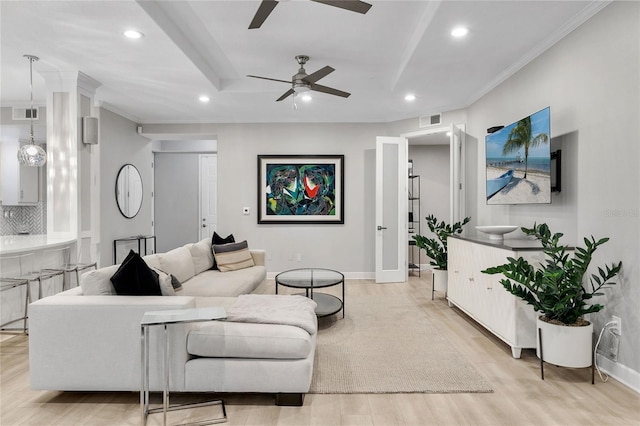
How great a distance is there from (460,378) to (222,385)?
1602 mm

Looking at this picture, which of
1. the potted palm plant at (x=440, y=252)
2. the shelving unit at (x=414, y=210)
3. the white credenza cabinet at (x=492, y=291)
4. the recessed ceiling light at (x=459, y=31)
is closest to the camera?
the white credenza cabinet at (x=492, y=291)

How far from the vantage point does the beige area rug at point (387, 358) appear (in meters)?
2.40

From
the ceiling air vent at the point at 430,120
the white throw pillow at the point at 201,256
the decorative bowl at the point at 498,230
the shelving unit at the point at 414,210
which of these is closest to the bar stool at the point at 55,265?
the white throw pillow at the point at 201,256

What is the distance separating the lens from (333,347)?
306 cm

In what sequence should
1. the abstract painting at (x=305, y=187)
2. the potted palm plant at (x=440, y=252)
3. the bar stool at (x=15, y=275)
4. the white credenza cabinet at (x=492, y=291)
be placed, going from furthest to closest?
the abstract painting at (x=305, y=187) < the potted palm plant at (x=440, y=252) < the bar stool at (x=15, y=275) < the white credenza cabinet at (x=492, y=291)

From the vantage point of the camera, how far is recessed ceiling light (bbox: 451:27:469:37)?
2.94 metres

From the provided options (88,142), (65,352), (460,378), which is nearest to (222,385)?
(65,352)

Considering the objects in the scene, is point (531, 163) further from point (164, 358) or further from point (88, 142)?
point (88, 142)

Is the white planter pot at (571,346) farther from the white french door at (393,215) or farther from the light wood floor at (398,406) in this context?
the white french door at (393,215)

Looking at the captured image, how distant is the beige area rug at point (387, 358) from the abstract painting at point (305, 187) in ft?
7.35

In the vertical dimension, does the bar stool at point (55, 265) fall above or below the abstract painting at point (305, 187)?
below

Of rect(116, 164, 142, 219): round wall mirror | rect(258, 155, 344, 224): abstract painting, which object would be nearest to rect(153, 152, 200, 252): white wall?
rect(116, 164, 142, 219): round wall mirror

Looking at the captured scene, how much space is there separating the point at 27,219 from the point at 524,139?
744 centimetres

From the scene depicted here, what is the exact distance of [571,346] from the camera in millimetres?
2393
